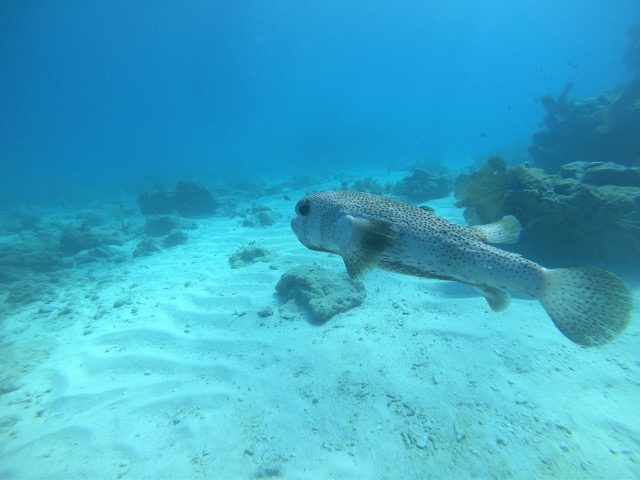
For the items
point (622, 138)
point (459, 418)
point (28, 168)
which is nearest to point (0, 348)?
point (459, 418)

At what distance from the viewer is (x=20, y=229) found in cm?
1894

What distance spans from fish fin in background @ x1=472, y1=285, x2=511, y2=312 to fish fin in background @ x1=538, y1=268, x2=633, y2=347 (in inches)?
10.1

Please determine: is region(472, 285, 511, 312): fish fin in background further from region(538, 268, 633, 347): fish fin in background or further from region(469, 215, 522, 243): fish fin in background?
region(469, 215, 522, 243): fish fin in background

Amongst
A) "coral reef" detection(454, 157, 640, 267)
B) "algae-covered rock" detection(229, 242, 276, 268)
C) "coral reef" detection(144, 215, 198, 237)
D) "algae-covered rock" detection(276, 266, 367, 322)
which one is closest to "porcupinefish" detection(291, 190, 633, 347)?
"algae-covered rock" detection(276, 266, 367, 322)

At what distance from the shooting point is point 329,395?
464cm

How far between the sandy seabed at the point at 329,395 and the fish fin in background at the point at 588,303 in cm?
227

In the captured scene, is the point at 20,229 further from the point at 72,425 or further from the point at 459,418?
the point at 459,418

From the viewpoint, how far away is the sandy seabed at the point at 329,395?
3662mm

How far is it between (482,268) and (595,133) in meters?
18.2

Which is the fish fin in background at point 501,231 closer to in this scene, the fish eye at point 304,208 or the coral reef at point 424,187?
the fish eye at point 304,208

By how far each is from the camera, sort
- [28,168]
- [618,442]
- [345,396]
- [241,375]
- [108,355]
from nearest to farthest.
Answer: [618,442], [345,396], [241,375], [108,355], [28,168]

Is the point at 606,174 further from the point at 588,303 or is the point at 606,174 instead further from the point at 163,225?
the point at 163,225

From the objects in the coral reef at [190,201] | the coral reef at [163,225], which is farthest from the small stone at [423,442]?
the coral reef at [190,201]

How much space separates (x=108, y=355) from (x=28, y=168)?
98.2m
